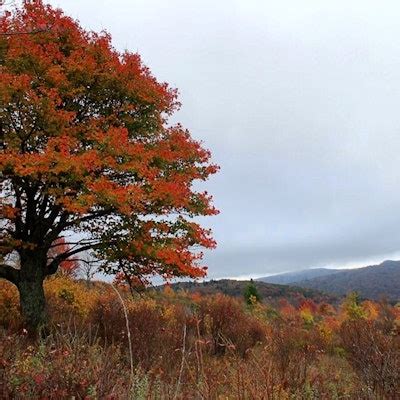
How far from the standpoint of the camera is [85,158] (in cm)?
1137

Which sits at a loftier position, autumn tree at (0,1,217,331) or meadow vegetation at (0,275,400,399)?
autumn tree at (0,1,217,331)

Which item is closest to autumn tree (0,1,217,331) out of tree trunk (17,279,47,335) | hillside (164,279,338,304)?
tree trunk (17,279,47,335)

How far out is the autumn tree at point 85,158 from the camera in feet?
38.1

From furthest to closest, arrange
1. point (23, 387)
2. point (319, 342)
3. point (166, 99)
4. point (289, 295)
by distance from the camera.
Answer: point (289, 295) < point (319, 342) < point (166, 99) < point (23, 387)

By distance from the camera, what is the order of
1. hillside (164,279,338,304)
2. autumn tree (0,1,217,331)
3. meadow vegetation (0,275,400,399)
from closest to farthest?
meadow vegetation (0,275,400,399)
autumn tree (0,1,217,331)
hillside (164,279,338,304)

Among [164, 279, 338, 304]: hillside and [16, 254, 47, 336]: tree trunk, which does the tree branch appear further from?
[164, 279, 338, 304]: hillside

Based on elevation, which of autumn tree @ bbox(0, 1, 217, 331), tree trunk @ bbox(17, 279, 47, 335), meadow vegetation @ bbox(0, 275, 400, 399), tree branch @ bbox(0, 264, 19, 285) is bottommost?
meadow vegetation @ bbox(0, 275, 400, 399)

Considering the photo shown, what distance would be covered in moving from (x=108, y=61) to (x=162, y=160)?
3227 mm

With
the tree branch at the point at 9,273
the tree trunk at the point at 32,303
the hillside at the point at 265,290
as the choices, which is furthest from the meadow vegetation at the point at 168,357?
the hillside at the point at 265,290

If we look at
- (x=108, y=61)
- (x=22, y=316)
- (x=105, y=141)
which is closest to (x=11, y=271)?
(x=22, y=316)

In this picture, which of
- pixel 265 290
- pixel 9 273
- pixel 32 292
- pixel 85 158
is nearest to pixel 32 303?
pixel 32 292

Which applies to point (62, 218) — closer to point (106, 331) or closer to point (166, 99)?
point (106, 331)

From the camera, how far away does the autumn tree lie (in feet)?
38.1

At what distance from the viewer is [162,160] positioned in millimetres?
13297
